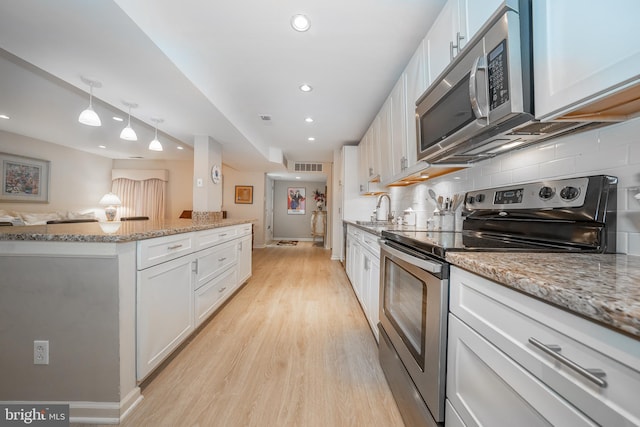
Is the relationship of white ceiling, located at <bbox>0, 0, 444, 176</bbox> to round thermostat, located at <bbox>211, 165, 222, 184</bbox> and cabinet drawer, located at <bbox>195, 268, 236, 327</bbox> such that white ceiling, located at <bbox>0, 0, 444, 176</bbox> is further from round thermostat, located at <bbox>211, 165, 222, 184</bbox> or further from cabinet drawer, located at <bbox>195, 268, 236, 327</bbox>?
cabinet drawer, located at <bbox>195, 268, 236, 327</bbox>

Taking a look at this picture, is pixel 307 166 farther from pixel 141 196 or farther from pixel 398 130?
pixel 141 196

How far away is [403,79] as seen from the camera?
6.49ft

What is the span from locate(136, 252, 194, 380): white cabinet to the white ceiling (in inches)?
56.1

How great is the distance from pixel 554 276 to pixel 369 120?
126 inches

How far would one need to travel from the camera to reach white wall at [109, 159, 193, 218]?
6.75m

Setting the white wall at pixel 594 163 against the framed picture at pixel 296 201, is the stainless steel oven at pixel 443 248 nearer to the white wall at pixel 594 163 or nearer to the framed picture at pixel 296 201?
the white wall at pixel 594 163

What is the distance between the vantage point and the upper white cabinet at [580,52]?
0.59 meters

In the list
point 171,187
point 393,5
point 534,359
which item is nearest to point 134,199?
point 171,187

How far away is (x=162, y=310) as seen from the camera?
149 centimetres

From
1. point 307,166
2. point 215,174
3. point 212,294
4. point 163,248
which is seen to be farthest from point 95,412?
point 307,166

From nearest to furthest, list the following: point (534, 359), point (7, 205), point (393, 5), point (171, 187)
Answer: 1. point (534, 359)
2. point (393, 5)
3. point (7, 205)
4. point (171, 187)

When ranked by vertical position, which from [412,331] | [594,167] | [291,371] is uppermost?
[594,167]

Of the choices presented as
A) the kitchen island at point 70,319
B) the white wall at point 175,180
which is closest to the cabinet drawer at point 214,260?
the kitchen island at point 70,319

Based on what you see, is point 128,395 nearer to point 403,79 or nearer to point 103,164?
point 403,79
